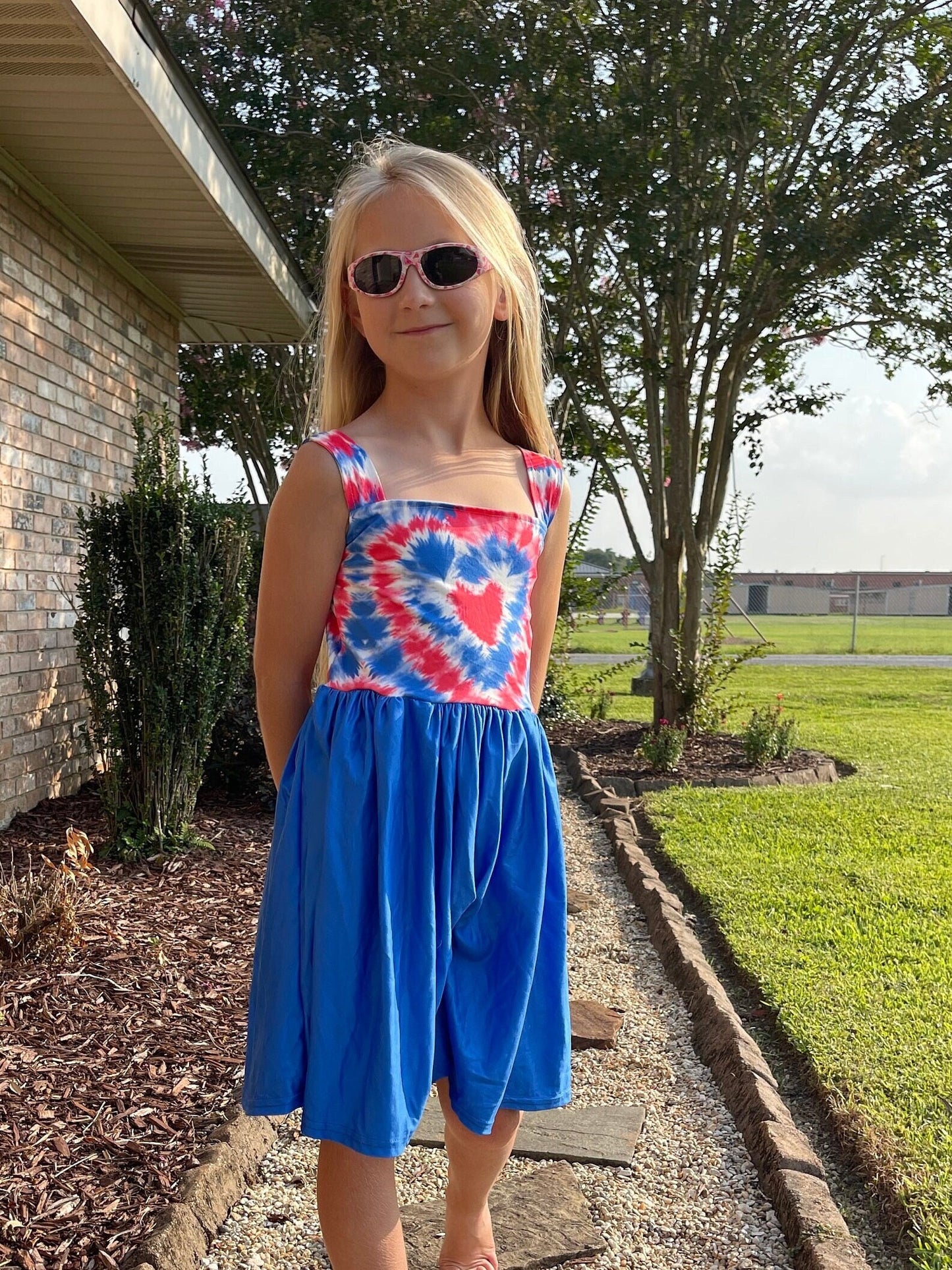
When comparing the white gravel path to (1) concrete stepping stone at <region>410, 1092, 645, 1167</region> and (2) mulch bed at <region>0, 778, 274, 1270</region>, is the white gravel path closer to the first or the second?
(1) concrete stepping stone at <region>410, 1092, 645, 1167</region>

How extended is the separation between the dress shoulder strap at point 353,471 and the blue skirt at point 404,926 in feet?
0.93

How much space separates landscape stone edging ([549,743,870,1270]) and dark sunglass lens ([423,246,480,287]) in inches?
70.4

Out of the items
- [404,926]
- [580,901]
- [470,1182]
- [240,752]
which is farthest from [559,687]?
[404,926]

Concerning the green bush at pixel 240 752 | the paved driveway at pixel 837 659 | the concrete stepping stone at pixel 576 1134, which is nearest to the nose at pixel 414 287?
the concrete stepping stone at pixel 576 1134

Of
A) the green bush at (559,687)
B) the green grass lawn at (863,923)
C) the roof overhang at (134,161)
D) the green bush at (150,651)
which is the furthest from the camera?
the green bush at (559,687)

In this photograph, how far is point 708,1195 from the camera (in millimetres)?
2443

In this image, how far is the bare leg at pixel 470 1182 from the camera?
181 cm

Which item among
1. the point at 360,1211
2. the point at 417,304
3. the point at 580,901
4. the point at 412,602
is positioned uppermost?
the point at 417,304

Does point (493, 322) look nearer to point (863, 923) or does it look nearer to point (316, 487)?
point (316, 487)

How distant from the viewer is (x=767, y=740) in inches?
299

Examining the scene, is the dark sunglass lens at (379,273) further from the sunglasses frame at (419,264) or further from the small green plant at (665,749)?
the small green plant at (665,749)

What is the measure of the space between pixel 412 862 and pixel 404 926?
0.09 metres

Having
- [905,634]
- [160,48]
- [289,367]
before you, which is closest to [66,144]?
[160,48]

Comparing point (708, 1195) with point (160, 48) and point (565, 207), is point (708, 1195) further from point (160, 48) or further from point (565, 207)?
point (565, 207)
